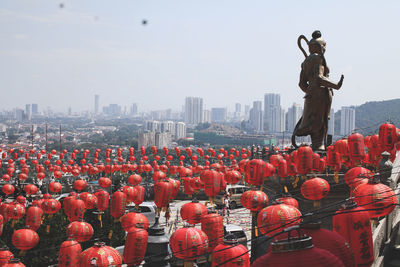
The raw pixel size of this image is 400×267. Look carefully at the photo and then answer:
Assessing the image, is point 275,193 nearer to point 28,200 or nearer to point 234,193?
point 234,193

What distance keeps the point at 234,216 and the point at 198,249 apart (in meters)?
11.4

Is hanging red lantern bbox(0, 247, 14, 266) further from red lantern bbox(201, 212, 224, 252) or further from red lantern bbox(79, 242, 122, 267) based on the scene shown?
red lantern bbox(201, 212, 224, 252)

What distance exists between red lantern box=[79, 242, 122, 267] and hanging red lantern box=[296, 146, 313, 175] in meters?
6.01

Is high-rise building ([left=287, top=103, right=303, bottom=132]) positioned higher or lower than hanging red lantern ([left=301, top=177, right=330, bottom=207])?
higher

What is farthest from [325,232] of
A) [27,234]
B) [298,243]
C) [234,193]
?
[234,193]

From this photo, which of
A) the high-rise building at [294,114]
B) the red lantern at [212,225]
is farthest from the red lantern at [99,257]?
the high-rise building at [294,114]

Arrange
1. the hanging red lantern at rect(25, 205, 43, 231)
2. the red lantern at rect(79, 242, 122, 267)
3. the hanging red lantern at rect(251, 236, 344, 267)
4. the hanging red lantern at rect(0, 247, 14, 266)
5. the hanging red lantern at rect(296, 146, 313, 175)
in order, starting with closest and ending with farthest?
the hanging red lantern at rect(251, 236, 344, 267)
the red lantern at rect(79, 242, 122, 267)
the hanging red lantern at rect(0, 247, 14, 266)
the hanging red lantern at rect(296, 146, 313, 175)
the hanging red lantern at rect(25, 205, 43, 231)

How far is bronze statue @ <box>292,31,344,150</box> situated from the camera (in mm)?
12547

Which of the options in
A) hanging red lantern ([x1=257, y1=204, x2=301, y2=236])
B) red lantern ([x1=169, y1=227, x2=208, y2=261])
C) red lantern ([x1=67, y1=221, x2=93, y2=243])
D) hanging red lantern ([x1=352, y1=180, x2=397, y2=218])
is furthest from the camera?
red lantern ([x1=67, y1=221, x2=93, y2=243])

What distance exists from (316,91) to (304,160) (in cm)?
236

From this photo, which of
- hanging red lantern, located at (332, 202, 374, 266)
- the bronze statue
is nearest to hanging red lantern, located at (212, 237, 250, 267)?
hanging red lantern, located at (332, 202, 374, 266)

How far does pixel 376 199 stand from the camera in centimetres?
675

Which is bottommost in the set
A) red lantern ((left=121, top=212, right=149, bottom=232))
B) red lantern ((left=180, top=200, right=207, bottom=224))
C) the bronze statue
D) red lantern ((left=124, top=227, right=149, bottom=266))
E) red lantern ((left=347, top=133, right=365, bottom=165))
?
red lantern ((left=124, top=227, right=149, bottom=266))

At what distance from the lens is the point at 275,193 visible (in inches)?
522
